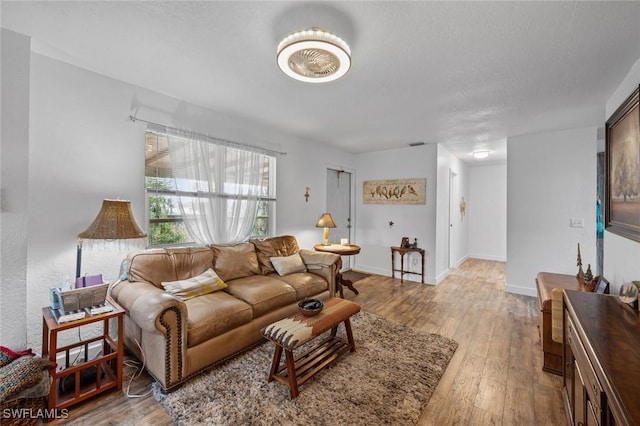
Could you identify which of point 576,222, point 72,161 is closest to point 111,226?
point 72,161

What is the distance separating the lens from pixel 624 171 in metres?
2.07

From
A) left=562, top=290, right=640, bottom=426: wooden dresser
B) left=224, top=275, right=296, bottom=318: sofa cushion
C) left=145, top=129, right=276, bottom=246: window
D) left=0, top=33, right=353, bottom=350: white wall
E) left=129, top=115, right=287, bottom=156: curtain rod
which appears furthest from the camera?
left=145, top=129, right=276, bottom=246: window

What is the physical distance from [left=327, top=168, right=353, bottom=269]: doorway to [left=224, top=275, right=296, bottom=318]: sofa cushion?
246 cm

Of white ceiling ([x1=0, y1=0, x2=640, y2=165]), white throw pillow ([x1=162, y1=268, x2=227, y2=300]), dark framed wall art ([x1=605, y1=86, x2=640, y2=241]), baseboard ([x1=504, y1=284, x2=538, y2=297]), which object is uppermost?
white ceiling ([x1=0, y1=0, x2=640, y2=165])

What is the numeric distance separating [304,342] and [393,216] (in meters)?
Answer: 3.71

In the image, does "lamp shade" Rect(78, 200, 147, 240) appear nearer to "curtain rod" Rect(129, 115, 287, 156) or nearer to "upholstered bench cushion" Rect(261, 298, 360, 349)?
"curtain rod" Rect(129, 115, 287, 156)

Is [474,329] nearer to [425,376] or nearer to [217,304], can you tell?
[425,376]

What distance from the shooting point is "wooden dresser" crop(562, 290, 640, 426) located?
2.63ft

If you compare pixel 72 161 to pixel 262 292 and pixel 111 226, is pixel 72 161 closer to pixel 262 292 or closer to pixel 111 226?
pixel 111 226

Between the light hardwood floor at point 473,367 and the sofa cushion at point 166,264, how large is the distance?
0.80 m

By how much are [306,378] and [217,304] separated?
0.93 m

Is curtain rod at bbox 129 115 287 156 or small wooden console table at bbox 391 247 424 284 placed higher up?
curtain rod at bbox 129 115 287 156

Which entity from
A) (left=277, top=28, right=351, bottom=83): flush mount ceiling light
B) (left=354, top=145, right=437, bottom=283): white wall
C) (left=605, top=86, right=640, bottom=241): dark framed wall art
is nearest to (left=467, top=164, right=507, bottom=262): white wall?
(left=354, top=145, right=437, bottom=283): white wall

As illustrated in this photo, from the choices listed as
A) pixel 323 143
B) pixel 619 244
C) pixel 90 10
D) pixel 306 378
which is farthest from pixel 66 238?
pixel 619 244
